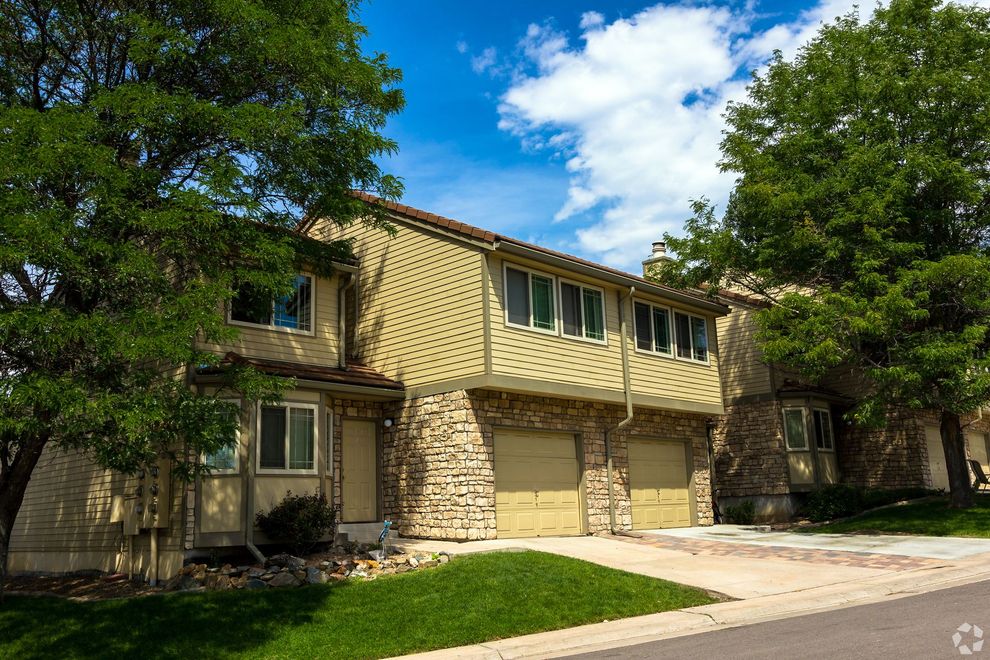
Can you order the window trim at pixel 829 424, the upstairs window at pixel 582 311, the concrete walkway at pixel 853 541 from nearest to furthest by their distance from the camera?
the concrete walkway at pixel 853 541 < the upstairs window at pixel 582 311 < the window trim at pixel 829 424

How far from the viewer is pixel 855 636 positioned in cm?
829

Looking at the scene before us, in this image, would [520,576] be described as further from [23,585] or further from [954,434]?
[954,434]

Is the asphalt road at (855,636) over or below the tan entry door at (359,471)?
below

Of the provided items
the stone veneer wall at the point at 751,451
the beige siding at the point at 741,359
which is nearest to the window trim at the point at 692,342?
the beige siding at the point at 741,359

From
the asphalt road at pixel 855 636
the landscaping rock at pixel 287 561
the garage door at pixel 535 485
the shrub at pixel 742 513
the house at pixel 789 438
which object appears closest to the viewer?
the asphalt road at pixel 855 636

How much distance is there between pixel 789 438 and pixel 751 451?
1.16 m

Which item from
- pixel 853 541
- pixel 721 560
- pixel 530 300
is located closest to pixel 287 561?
pixel 530 300

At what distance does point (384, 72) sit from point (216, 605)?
353 inches

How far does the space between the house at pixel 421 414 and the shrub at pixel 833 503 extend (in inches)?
209

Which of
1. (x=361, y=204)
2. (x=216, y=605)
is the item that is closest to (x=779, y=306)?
(x=361, y=204)

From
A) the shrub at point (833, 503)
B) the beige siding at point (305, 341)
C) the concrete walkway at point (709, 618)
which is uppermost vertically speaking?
the beige siding at point (305, 341)

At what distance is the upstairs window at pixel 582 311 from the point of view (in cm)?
1861

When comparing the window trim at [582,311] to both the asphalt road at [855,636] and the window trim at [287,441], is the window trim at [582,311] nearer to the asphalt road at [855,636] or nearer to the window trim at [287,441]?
the window trim at [287,441]

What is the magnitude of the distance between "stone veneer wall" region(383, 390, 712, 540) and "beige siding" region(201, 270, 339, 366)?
2084mm
